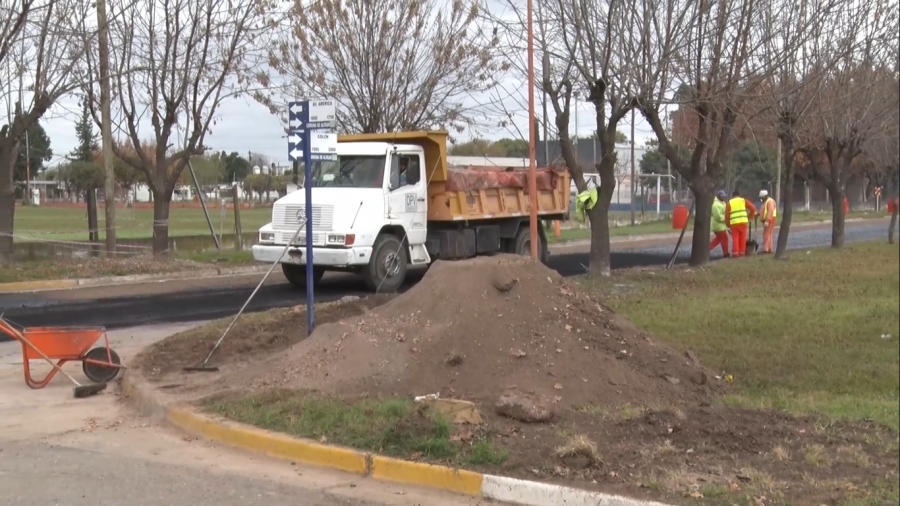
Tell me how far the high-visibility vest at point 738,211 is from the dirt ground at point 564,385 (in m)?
14.8

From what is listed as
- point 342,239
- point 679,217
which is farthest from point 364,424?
point 679,217

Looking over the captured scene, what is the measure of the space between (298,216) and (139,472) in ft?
32.9

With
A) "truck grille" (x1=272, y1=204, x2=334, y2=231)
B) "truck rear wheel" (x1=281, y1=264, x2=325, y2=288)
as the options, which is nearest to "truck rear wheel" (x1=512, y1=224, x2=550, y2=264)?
"truck rear wheel" (x1=281, y1=264, x2=325, y2=288)

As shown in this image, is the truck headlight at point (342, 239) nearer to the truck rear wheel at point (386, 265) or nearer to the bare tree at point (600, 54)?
the truck rear wheel at point (386, 265)

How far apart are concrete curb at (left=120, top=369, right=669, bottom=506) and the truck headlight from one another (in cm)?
791

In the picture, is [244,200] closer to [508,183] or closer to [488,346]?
[508,183]

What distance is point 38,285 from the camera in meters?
18.5

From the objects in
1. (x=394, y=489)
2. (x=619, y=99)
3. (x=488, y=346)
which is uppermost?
(x=619, y=99)

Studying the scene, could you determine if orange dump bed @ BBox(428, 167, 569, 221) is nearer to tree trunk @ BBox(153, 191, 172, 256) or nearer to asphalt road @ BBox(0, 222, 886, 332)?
asphalt road @ BBox(0, 222, 886, 332)

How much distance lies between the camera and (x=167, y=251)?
890 inches

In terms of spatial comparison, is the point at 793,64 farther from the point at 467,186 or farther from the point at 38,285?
the point at 38,285

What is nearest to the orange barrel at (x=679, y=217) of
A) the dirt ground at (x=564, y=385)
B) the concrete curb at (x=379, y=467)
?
the dirt ground at (x=564, y=385)

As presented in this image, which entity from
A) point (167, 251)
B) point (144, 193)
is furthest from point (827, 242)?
point (144, 193)

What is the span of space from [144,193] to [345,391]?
225ft
